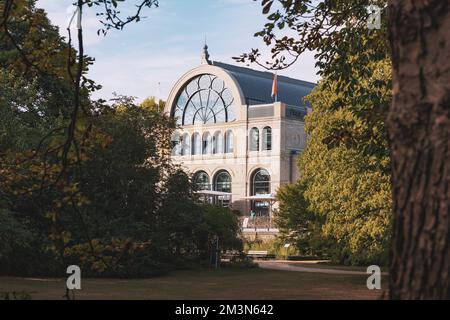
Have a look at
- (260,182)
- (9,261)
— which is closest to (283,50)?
(9,261)

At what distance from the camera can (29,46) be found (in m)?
7.22

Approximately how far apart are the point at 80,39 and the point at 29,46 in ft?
7.11

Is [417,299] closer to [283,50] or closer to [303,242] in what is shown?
[283,50]

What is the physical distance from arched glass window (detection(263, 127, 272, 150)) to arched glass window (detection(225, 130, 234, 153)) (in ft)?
12.2

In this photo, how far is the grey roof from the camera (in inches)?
2864

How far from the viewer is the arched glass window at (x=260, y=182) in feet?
230

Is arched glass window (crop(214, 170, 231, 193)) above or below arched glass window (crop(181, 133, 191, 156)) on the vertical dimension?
below

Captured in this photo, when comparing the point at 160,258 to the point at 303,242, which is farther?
the point at 303,242

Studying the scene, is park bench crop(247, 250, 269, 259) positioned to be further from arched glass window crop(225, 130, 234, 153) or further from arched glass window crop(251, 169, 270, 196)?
arched glass window crop(225, 130, 234, 153)

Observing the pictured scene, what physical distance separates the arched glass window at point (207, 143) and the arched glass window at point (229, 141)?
6.16 feet

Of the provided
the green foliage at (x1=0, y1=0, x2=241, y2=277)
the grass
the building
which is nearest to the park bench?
the green foliage at (x1=0, y1=0, x2=241, y2=277)

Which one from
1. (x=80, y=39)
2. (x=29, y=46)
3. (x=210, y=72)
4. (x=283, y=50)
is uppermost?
(x=210, y=72)

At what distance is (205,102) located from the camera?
74.6 meters

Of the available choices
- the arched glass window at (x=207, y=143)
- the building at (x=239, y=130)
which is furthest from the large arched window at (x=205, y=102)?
the arched glass window at (x=207, y=143)
